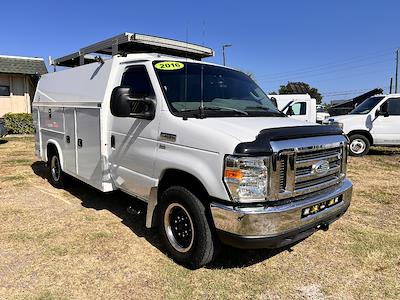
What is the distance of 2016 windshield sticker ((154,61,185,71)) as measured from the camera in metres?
4.35

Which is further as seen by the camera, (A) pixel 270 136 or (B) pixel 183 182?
(B) pixel 183 182

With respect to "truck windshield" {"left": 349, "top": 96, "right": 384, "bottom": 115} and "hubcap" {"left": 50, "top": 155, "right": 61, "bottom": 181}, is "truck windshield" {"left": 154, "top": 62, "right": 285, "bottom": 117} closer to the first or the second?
"hubcap" {"left": 50, "top": 155, "right": 61, "bottom": 181}

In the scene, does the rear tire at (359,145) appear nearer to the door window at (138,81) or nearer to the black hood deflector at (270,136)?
the black hood deflector at (270,136)

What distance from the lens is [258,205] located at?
10.5 ft

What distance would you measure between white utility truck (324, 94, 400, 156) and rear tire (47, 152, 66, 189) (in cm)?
877

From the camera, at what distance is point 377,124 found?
1205cm

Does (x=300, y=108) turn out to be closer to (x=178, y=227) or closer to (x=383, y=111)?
(x=383, y=111)

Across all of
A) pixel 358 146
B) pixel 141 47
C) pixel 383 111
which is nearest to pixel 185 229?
pixel 141 47

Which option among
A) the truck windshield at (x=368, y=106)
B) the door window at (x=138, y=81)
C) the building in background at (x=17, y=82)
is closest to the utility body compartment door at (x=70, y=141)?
the door window at (x=138, y=81)

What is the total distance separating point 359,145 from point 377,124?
89cm

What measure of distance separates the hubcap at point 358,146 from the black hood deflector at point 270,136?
31.0 feet

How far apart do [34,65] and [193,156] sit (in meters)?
20.2

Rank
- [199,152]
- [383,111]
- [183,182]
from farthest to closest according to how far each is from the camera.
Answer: [383,111], [183,182], [199,152]

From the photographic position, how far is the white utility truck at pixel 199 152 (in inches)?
125
